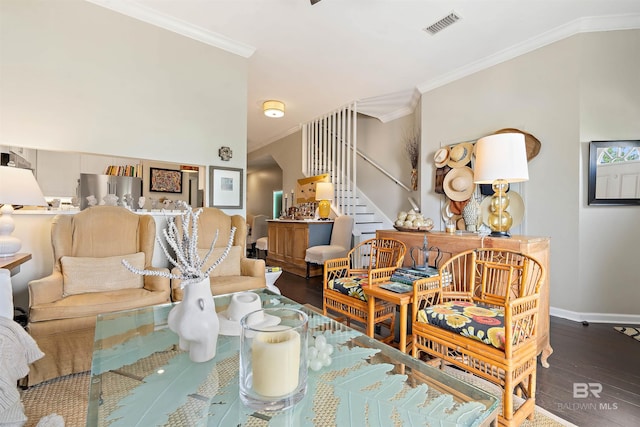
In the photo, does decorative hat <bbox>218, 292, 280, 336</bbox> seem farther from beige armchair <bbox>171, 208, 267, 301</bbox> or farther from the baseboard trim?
the baseboard trim

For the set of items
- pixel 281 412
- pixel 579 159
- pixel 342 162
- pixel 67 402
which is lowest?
pixel 67 402

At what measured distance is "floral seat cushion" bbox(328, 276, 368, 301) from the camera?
2.13 metres

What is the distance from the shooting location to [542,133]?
3072 mm

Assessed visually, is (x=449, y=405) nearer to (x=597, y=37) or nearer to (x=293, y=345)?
(x=293, y=345)

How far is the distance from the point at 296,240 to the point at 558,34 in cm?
432

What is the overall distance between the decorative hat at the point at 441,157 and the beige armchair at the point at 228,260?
9.01 ft

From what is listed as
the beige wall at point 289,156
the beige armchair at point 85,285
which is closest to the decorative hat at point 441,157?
the beige wall at point 289,156

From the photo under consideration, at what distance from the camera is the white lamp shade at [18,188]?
1.82 meters

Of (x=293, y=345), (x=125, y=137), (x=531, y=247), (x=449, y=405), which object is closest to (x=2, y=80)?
(x=125, y=137)

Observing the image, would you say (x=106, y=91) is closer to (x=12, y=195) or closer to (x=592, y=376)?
(x=12, y=195)

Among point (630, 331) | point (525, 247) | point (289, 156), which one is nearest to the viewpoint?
point (525, 247)

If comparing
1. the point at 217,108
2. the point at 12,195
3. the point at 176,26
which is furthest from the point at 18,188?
the point at 176,26

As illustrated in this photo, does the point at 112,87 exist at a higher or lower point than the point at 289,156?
lower

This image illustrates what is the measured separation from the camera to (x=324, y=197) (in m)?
5.32
